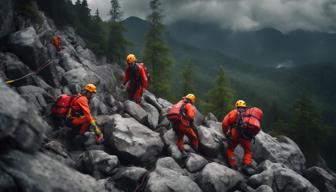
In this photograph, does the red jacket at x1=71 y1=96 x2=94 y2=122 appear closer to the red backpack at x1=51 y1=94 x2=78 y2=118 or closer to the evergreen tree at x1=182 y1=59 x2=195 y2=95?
the red backpack at x1=51 y1=94 x2=78 y2=118

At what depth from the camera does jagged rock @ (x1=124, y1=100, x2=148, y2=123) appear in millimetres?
13384

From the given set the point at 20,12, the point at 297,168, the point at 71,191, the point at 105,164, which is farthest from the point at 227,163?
the point at 20,12

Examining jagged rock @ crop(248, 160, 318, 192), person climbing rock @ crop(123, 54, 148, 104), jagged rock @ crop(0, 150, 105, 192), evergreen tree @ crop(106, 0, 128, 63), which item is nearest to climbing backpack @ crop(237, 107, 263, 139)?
jagged rock @ crop(248, 160, 318, 192)

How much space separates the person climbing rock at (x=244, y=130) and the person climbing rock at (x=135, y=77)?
5.30 metres

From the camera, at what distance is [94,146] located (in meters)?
10.7

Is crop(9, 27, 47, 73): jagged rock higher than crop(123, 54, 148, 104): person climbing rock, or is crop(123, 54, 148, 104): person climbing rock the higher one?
crop(9, 27, 47, 73): jagged rock

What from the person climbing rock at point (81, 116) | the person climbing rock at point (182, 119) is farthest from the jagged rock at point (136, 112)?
the person climbing rock at point (81, 116)

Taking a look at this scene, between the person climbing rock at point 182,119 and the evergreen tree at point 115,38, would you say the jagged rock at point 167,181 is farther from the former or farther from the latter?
the evergreen tree at point 115,38

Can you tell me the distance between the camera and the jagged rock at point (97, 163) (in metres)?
9.33

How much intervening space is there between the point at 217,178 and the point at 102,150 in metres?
4.68

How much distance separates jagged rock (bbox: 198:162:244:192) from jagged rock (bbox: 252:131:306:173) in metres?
3.46

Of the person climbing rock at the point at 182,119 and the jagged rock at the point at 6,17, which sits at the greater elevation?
the jagged rock at the point at 6,17

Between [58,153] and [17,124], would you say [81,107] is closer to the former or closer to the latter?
[58,153]

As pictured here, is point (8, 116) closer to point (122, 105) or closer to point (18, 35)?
point (122, 105)
